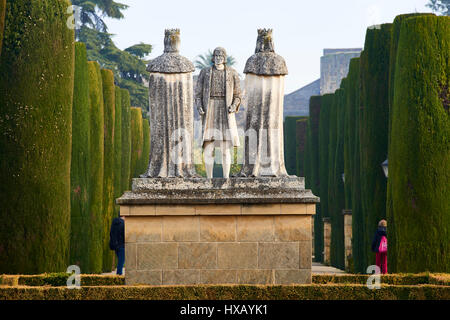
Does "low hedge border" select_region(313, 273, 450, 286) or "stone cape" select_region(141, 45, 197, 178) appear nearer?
"low hedge border" select_region(313, 273, 450, 286)

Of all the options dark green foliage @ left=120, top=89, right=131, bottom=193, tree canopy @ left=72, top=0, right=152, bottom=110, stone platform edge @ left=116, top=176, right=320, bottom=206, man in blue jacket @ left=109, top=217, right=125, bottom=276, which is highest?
tree canopy @ left=72, top=0, right=152, bottom=110

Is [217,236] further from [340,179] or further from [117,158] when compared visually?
[340,179]

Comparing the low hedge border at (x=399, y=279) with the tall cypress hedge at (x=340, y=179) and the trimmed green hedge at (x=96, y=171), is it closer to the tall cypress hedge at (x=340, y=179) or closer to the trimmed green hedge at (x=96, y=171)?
the trimmed green hedge at (x=96, y=171)

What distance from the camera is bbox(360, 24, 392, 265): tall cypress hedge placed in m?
22.5

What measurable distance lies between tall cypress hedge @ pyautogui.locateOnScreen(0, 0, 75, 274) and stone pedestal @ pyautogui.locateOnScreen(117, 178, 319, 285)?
2.75 metres

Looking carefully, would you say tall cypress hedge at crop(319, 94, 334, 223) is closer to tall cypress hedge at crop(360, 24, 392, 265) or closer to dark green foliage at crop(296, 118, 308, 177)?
dark green foliage at crop(296, 118, 308, 177)

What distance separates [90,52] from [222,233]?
33413mm

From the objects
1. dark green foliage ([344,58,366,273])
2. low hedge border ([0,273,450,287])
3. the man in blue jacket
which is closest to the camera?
low hedge border ([0,273,450,287])

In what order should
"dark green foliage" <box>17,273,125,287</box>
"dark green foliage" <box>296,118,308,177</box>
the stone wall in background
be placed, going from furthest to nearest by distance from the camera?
the stone wall in background < "dark green foliage" <box>296,118,308,177</box> < "dark green foliage" <box>17,273,125,287</box>

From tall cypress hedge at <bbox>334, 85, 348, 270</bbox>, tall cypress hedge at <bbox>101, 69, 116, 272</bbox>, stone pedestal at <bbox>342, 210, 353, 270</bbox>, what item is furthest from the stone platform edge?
tall cypress hedge at <bbox>334, 85, 348, 270</bbox>

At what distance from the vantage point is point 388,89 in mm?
22562

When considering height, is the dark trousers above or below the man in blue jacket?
below

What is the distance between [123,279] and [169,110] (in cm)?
316

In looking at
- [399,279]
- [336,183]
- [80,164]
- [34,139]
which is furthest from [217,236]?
[336,183]
